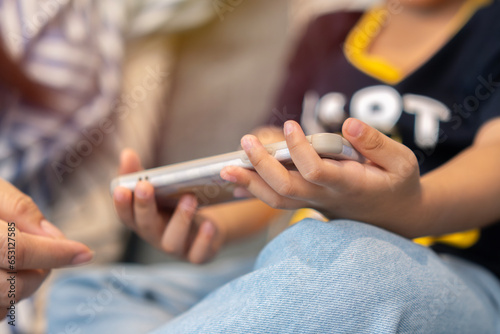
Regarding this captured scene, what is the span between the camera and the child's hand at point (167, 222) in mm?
432

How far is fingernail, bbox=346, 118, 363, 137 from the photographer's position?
314 mm

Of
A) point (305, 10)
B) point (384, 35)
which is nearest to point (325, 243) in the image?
point (384, 35)

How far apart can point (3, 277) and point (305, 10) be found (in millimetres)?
748

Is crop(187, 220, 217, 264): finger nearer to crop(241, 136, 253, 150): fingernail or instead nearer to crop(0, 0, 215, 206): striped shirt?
crop(241, 136, 253, 150): fingernail

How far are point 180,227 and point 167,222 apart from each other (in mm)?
33

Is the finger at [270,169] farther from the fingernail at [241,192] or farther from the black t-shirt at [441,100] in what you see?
the black t-shirt at [441,100]

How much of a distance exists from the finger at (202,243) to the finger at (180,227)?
13mm

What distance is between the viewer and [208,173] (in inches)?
14.7

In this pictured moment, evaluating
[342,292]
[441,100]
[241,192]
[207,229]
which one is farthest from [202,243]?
[441,100]

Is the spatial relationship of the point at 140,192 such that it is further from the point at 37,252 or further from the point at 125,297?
the point at 125,297

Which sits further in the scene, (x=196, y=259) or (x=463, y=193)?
(x=196, y=259)

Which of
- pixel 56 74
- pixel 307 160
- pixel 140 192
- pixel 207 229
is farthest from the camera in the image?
pixel 56 74

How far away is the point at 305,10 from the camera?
90cm

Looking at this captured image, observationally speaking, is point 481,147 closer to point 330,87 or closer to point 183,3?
point 330,87
